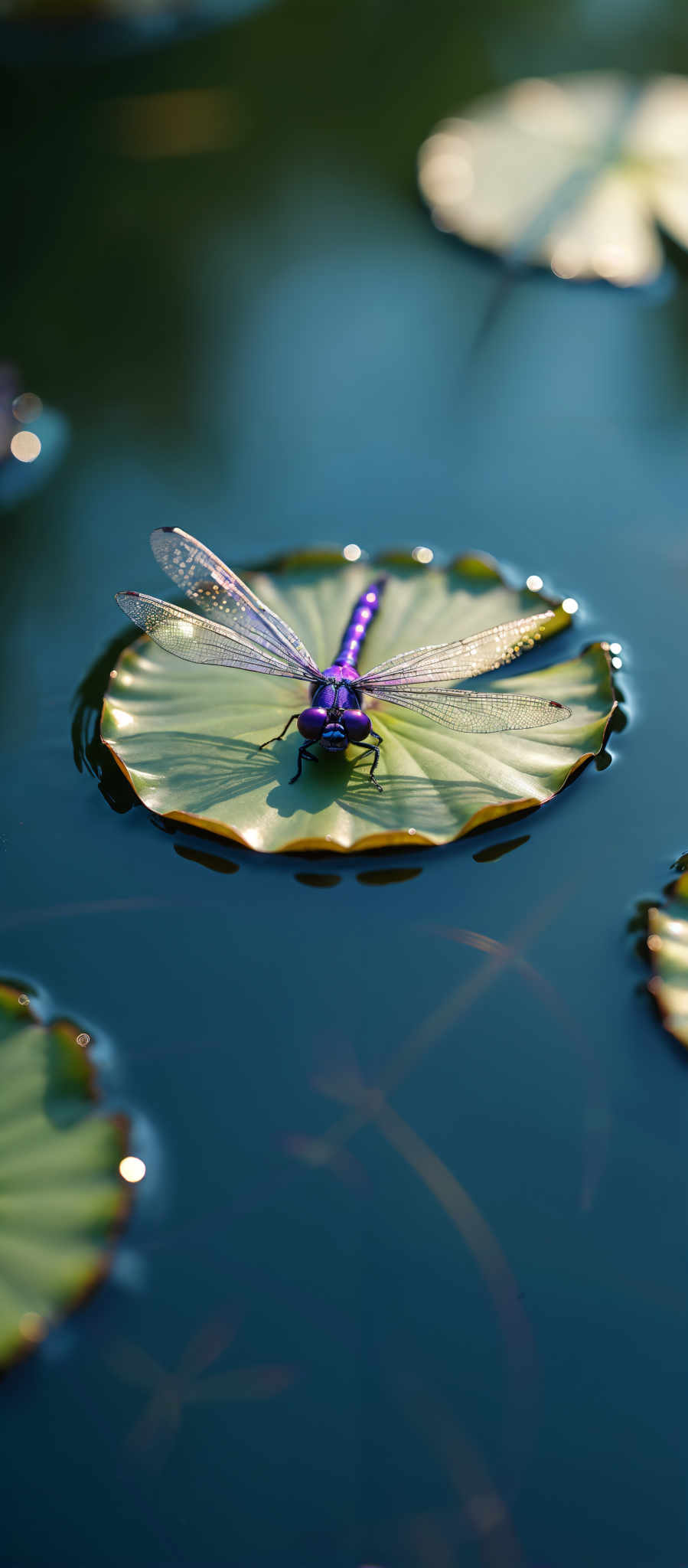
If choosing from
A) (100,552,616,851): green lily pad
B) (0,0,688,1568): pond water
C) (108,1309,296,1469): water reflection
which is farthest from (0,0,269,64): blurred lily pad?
(108,1309,296,1469): water reflection

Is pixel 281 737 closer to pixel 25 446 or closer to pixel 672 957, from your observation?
pixel 672 957

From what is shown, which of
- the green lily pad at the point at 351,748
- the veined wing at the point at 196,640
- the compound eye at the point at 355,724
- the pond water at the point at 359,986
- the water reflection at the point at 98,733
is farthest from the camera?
the veined wing at the point at 196,640

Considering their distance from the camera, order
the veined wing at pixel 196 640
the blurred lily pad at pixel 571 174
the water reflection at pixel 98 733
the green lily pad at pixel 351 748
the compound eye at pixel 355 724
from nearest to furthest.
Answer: the green lily pad at pixel 351 748 < the compound eye at pixel 355 724 < the water reflection at pixel 98 733 < the veined wing at pixel 196 640 < the blurred lily pad at pixel 571 174

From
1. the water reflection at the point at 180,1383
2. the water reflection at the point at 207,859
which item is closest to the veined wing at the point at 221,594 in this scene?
the water reflection at the point at 207,859

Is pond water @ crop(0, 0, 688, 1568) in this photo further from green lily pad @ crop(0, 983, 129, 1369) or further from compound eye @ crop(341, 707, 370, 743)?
compound eye @ crop(341, 707, 370, 743)

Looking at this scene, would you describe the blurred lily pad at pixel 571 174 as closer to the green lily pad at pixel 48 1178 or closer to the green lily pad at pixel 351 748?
the green lily pad at pixel 351 748

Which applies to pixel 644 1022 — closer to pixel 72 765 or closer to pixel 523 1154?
pixel 523 1154
